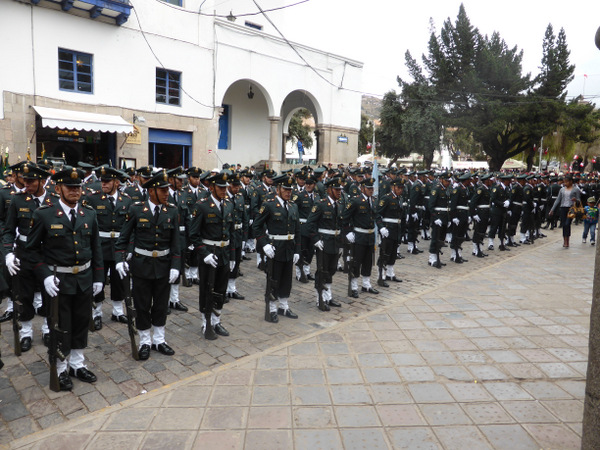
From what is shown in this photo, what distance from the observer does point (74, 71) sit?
16.7m

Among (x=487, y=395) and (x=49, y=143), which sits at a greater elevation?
(x=49, y=143)

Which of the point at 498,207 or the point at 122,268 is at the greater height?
the point at 498,207

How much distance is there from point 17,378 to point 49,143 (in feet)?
48.8

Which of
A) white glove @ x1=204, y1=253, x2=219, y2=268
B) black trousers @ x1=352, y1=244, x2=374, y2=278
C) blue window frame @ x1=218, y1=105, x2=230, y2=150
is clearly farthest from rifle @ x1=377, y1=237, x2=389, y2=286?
blue window frame @ x1=218, y1=105, x2=230, y2=150

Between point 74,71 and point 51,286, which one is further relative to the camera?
point 74,71

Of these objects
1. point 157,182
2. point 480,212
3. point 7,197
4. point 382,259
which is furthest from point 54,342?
point 480,212

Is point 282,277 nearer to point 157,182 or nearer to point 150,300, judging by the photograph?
point 150,300

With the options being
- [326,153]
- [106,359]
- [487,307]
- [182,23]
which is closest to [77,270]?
[106,359]

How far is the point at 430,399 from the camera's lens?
184 inches

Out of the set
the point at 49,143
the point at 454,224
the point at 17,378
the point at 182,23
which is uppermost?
the point at 182,23

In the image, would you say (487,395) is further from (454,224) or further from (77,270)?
(454,224)

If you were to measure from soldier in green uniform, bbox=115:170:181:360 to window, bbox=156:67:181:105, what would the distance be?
1543 cm

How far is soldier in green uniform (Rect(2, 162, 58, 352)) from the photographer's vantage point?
5.76 m

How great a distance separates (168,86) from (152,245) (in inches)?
630
